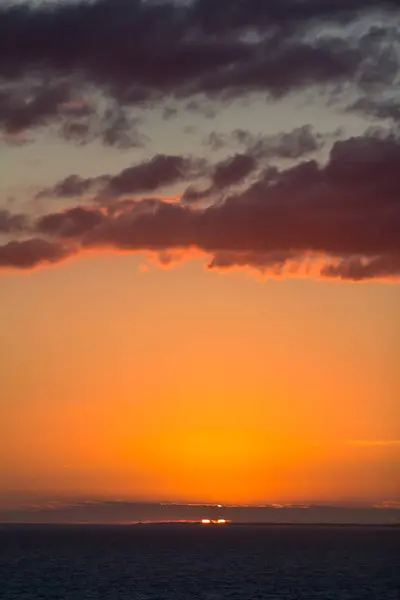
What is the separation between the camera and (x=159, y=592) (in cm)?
13000

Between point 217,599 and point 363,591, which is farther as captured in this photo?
point 363,591

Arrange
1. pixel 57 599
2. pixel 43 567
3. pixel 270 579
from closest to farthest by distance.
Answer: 1. pixel 57 599
2. pixel 270 579
3. pixel 43 567

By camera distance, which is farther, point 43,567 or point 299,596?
point 43,567

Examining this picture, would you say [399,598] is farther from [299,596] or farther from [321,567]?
[321,567]

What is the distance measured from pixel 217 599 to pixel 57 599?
1670 cm

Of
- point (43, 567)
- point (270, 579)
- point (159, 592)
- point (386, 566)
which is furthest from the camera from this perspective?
point (386, 566)

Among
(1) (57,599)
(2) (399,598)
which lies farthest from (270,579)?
(1) (57,599)

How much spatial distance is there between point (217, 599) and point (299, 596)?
10.1 metres

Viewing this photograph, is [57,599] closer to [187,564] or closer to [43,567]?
[43,567]

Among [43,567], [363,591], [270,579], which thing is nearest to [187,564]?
[43,567]

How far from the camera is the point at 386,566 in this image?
193750mm

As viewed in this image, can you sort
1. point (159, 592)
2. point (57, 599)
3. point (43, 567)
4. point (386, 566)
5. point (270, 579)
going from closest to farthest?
point (57, 599) → point (159, 592) → point (270, 579) → point (43, 567) → point (386, 566)

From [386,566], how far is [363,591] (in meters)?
61.5

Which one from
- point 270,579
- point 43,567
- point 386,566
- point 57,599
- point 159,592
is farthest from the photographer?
point 386,566
